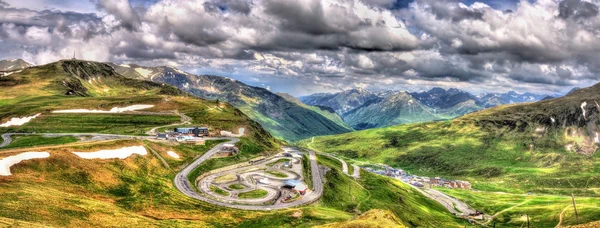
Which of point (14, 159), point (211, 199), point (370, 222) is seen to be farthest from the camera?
point (211, 199)

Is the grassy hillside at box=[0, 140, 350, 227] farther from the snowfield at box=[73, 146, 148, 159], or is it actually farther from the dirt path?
the dirt path

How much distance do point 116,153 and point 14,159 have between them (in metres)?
35.8

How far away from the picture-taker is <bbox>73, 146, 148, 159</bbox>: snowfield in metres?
126

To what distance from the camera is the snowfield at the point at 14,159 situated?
98.1 m

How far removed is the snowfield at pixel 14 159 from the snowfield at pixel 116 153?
1226 centimetres

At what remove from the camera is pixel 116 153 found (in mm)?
137625

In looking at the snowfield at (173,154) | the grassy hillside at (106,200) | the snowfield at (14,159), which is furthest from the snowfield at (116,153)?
the snowfield at (173,154)

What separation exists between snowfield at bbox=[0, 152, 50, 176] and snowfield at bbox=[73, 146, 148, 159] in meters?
12.3

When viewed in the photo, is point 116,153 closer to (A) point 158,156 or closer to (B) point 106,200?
(A) point 158,156

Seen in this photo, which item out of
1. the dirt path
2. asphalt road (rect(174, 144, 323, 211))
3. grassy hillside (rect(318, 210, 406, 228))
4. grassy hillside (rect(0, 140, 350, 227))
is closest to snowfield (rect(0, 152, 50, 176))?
grassy hillside (rect(0, 140, 350, 227))

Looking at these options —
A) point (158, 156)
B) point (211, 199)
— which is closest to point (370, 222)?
point (211, 199)

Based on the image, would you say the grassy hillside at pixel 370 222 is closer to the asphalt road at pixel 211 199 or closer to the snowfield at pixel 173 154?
the asphalt road at pixel 211 199

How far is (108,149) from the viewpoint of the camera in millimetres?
136875

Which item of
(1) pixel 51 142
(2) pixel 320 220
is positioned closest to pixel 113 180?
(2) pixel 320 220
